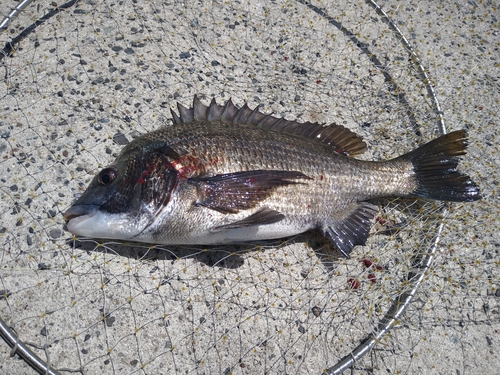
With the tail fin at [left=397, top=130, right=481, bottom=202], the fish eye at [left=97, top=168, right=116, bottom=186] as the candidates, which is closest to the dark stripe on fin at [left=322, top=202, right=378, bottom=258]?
the tail fin at [left=397, top=130, right=481, bottom=202]

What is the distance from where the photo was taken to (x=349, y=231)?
8.90 ft

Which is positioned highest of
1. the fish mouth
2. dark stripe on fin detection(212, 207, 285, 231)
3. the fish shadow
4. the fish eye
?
the fish eye

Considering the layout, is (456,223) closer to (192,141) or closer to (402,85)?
(402,85)


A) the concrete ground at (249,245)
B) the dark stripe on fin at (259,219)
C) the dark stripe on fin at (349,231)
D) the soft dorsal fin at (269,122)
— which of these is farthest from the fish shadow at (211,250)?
the soft dorsal fin at (269,122)

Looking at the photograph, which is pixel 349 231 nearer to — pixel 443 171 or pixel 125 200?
pixel 443 171

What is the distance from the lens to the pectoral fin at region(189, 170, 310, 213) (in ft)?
7.80

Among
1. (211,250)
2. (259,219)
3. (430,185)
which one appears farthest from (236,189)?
(430,185)

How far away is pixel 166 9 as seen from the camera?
351 centimetres

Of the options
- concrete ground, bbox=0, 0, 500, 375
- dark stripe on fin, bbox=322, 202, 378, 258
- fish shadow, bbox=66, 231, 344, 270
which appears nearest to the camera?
concrete ground, bbox=0, 0, 500, 375

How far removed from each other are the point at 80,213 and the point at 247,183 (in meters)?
0.99

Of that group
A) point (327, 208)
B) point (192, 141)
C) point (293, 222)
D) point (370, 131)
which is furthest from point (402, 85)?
point (192, 141)

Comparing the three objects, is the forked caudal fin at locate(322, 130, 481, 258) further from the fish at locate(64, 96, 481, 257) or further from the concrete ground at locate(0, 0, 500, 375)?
the concrete ground at locate(0, 0, 500, 375)

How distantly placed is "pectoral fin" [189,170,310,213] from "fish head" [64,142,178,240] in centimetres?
19

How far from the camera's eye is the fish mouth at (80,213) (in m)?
2.34
